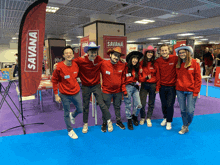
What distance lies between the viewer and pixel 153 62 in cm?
327

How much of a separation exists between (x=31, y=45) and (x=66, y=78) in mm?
867

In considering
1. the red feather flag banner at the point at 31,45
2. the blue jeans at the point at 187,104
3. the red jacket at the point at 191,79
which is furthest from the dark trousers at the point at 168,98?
the red feather flag banner at the point at 31,45

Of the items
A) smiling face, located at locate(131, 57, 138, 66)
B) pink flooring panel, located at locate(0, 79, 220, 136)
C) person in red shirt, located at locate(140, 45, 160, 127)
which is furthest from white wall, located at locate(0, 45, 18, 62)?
person in red shirt, located at locate(140, 45, 160, 127)

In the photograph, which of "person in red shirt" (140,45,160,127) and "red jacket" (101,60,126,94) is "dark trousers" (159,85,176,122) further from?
"red jacket" (101,60,126,94)

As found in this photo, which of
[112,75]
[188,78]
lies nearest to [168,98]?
[188,78]

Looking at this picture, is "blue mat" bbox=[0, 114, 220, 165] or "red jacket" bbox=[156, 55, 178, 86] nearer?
"blue mat" bbox=[0, 114, 220, 165]

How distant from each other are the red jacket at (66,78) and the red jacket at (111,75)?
56 cm

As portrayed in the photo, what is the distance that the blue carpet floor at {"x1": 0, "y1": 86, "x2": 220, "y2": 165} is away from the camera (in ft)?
7.84

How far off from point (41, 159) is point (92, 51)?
1.88 metres

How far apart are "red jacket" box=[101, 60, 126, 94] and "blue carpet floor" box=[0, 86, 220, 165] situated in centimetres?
85

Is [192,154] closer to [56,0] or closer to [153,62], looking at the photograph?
[153,62]

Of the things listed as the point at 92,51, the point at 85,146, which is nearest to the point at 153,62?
the point at 92,51

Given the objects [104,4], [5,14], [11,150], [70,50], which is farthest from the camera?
[5,14]

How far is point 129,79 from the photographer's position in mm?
3314
